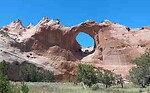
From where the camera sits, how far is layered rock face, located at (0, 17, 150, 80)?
238 feet

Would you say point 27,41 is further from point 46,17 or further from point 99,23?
point 99,23

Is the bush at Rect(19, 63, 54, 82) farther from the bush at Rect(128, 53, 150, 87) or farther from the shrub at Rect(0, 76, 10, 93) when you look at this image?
the shrub at Rect(0, 76, 10, 93)

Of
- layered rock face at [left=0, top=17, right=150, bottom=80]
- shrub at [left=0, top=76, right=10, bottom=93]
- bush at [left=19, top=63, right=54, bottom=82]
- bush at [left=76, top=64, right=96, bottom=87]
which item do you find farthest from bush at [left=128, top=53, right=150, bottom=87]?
shrub at [left=0, top=76, right=10, bottom=93]

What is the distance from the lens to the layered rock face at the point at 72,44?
72.6 meters

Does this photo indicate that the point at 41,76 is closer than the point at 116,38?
Yes

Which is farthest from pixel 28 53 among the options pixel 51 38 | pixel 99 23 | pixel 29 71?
pixel 99 23

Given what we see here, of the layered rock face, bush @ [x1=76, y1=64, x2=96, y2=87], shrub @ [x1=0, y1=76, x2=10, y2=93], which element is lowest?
shrub @ [x1=0, y1=76, x2=10, y2=93]

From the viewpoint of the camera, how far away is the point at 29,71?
59.4 m

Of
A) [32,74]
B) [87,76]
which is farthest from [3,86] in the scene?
[32,74]

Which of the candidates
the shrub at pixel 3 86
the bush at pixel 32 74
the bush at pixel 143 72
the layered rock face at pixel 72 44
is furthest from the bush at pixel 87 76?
the shrub at pixel 3 86

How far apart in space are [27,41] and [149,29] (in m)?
31.0

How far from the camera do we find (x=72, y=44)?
8275 cm

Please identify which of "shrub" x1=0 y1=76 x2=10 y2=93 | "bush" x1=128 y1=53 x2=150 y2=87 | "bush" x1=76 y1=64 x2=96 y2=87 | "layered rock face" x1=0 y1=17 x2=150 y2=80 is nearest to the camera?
"shrub" x1=0 y1=76 x2=10 y2=93

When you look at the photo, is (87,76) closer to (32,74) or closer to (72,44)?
(32,74)
